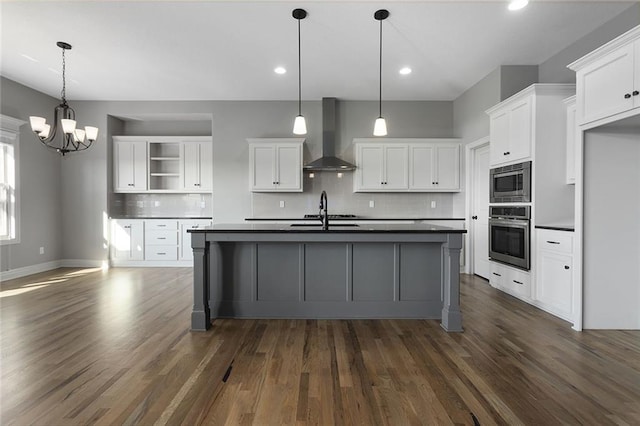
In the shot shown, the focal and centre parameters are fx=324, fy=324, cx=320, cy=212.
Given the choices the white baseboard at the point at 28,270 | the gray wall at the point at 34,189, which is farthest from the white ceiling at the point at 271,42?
the white baseboard at the point at 28,270

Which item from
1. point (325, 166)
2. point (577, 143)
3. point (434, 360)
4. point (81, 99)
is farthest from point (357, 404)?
point (81, 99)

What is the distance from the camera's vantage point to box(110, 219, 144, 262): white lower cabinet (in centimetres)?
598

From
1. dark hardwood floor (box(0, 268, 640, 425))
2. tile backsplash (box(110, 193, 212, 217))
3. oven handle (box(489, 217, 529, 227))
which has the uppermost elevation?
tile backsplash (box(110, 193, 212, 217))

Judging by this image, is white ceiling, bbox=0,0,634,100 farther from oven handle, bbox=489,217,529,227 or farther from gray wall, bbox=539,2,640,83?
oven handle, bbox=489,217,529,227

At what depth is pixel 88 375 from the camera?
2.12 metres

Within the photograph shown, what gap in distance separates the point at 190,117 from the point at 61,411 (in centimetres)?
544

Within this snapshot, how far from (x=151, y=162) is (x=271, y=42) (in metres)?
3.84

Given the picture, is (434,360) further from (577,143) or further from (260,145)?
(260,145)

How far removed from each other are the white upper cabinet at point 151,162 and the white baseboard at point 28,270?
1.65 metres

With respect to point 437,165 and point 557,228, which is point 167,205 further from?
point 557,228

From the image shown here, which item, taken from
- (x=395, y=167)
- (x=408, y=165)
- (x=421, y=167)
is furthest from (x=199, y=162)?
(x=421, y=167)

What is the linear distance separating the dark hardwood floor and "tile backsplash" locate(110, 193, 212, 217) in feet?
10.5

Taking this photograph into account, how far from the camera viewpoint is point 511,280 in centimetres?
400

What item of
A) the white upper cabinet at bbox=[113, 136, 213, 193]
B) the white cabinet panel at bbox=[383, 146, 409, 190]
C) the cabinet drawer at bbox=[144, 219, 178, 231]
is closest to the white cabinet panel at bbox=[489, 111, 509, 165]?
the white cabinet panel at bbox=[383, 146, 409, 190]
